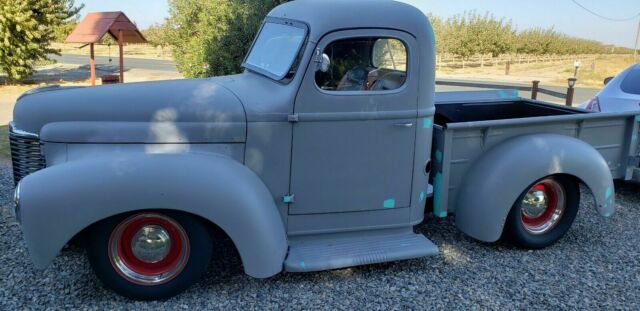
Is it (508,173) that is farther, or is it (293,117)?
(508,173)

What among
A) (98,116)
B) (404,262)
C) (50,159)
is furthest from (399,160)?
(50,159)

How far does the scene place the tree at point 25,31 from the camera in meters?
15.6

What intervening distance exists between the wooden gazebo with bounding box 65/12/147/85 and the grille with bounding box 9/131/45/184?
1079 cm

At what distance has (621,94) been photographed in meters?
5.99

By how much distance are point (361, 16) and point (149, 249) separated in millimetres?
2076

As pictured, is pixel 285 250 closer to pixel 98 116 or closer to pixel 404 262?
pixel 404 262

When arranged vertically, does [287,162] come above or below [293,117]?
below

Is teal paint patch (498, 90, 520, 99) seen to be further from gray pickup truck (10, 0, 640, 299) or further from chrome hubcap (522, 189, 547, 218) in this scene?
chrome hubcap (522, 189, 547, 218)

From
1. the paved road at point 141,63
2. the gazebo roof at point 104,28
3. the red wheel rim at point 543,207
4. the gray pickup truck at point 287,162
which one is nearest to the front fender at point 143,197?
the gray pickup truck at point 287,162

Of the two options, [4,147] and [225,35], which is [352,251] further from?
[225,35]

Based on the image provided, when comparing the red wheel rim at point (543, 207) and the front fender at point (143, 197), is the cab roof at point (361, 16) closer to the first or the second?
the front fender at point (143, 197)

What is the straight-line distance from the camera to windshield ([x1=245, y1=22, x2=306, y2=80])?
3.58 meters

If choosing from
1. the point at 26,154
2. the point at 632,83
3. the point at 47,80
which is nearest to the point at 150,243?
the point at 26,154

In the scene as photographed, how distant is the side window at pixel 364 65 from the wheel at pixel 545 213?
1.49 meters
